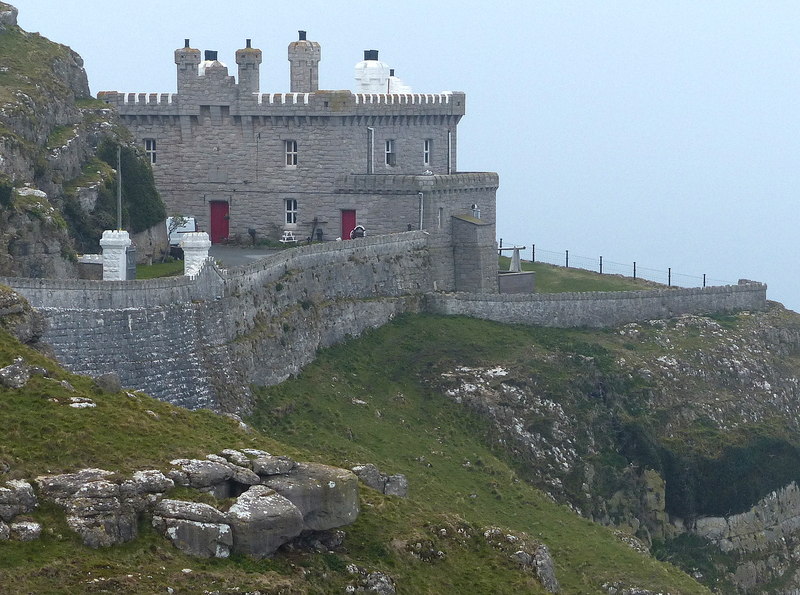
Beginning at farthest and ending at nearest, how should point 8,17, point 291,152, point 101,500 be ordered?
point 291,152
point 8,17
point 101,500

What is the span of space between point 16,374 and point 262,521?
7365 mm

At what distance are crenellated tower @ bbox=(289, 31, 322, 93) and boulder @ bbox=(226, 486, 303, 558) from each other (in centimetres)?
4109

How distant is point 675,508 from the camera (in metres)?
84.4

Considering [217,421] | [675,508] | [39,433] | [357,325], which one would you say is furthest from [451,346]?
[39,433]

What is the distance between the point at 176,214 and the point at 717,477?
75.8 feet

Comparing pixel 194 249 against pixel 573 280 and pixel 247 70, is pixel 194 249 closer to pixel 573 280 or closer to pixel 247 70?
pixel 247 70

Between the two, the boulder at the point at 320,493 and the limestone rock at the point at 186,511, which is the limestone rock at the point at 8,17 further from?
the limestone rock at the point at 186,511

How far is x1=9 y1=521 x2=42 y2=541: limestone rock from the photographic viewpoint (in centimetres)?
5206

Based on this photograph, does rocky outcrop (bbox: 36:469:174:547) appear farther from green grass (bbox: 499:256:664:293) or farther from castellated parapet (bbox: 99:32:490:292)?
green grass (bbox: 499:256:664:293)

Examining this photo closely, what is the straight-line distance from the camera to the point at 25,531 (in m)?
52.2

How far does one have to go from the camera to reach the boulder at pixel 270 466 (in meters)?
57.0

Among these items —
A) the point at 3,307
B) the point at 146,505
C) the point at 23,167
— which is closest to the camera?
the point at 146,505

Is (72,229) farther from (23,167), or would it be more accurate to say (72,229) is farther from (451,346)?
(451,346)

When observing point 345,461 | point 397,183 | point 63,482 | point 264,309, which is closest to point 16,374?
point 63,482
